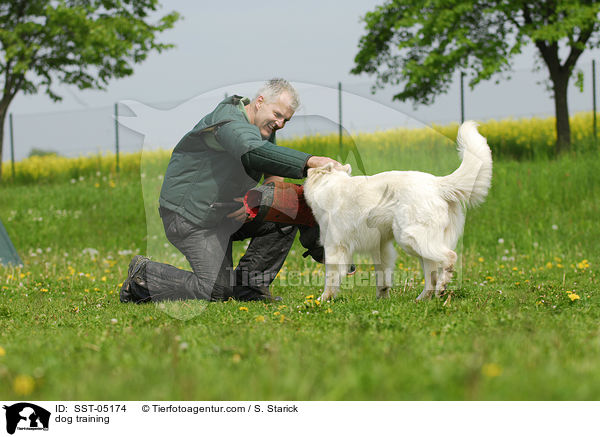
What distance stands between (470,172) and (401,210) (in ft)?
2.08

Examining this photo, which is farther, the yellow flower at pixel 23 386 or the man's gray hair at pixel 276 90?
the man's gray hair at pixel 276 90

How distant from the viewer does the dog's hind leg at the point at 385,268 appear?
5.32 m

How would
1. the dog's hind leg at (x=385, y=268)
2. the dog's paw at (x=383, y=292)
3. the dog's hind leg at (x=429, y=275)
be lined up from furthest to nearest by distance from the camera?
the dog's paw at (x=383, y=292)
the dog's hind leg at (x=385, y=268)
the dog's hind leg at (x=429, y=275)

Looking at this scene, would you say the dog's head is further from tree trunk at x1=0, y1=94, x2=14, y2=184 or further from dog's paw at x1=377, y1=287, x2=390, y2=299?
tree trunk at x1=0, y1=94, x2=14, y2=184

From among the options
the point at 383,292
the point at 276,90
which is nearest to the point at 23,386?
the point at 276,90

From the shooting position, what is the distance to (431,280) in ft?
16.0

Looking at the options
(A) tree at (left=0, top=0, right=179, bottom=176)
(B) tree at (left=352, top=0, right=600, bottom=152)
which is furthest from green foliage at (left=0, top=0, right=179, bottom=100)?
(B) tree at (left=352, top=0, right=600, bottom=152)

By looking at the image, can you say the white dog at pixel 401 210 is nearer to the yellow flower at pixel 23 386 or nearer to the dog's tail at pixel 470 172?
the dog's tail at pixel 470 172

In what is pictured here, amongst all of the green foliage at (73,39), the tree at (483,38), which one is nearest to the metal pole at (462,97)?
the tree at (483,38)

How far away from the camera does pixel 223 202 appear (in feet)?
18.6
